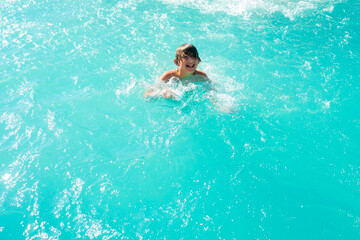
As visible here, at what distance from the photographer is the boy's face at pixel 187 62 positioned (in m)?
4.54

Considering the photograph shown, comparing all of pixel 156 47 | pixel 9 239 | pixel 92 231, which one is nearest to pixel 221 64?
pixel 156 47

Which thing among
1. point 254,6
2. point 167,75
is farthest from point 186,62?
point 254,6

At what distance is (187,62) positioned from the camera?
4586mm

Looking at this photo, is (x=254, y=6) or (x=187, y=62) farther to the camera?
(x=254, y=6)

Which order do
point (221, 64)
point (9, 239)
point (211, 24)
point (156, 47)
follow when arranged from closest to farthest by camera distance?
1. point (9, 239)
2. point (221, 64)
3. point (156, 47)
4. point (211, 24)

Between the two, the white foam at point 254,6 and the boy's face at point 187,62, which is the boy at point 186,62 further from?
the white foam at point 254,6

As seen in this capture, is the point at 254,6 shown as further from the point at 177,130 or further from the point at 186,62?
the point at 177,130

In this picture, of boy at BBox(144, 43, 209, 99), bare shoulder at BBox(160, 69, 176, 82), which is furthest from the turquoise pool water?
bare shoulder at BBox(160, 69, 176, 82)

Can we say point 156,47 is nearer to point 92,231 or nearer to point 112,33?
point 112,33

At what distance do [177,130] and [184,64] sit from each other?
1.27 m

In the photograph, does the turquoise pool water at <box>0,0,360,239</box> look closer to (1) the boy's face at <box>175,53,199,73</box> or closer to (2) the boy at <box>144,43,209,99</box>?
(2) the boy at <box>144,43,209,99</box>

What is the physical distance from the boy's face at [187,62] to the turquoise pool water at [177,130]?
364 millimetres

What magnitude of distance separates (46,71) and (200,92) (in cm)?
312

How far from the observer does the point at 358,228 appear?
9.98 ft
